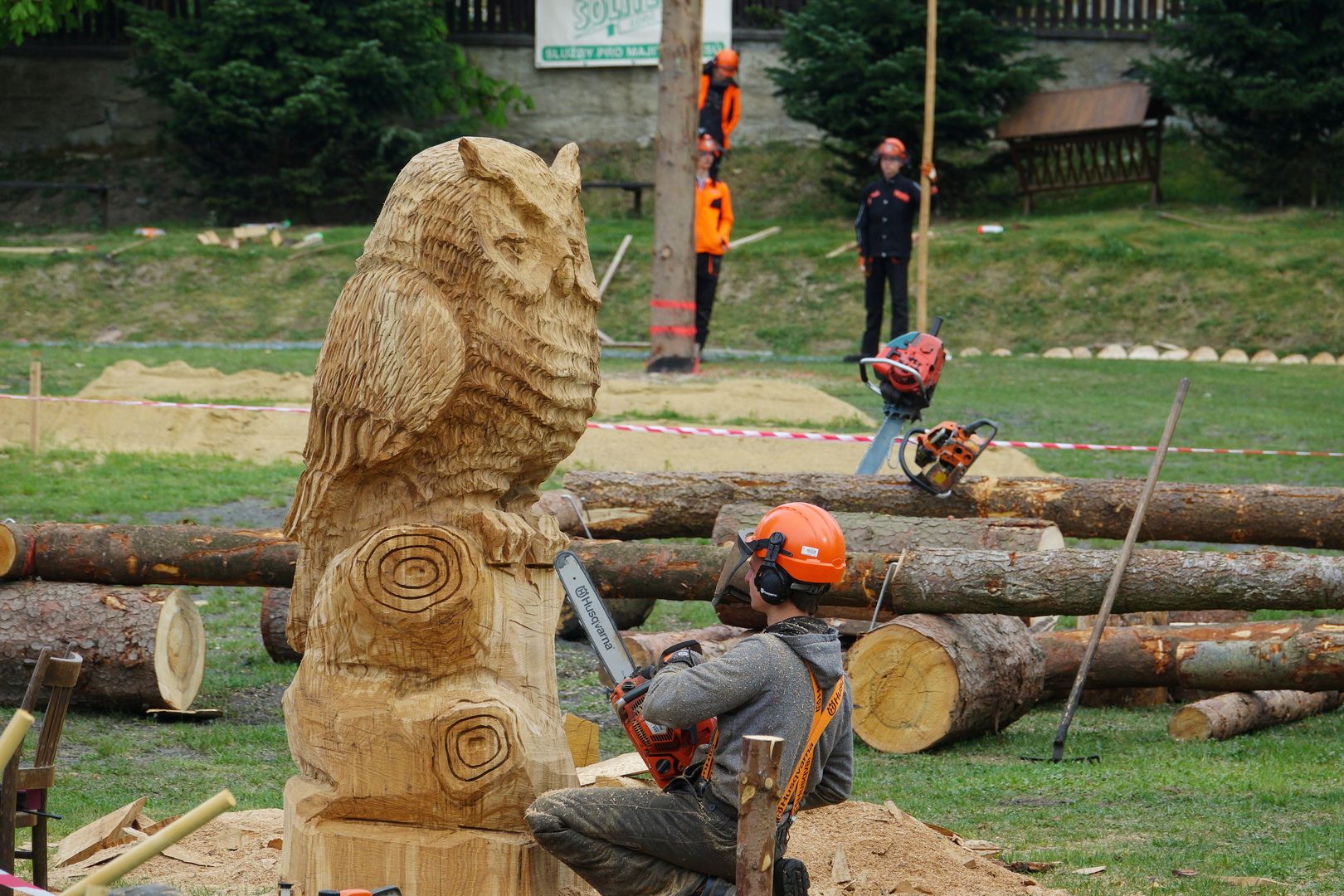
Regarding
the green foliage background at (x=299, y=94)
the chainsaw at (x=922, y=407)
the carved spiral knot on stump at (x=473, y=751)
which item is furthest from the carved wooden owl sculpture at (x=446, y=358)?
the green foliage background at (x=299, y=94)

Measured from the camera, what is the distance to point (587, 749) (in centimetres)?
574

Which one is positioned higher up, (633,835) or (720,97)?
(720,97)

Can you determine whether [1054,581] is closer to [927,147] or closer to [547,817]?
[547,817]

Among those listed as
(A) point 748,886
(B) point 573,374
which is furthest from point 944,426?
(A) point 748,886

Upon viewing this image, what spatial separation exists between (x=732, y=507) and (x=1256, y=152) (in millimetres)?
17023

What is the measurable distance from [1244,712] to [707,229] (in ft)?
35.1

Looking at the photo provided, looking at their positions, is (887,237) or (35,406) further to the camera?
(887,237)

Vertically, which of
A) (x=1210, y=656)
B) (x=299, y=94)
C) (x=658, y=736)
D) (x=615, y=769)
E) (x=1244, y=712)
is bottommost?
(x=1244, y=712)

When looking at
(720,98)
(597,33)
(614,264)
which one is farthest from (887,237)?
(597,33)

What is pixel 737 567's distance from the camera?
12.2 feet

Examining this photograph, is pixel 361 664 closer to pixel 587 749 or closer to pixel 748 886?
pixel 748 886

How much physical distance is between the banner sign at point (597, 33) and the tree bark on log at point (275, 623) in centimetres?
1946

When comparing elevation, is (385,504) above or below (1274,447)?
above

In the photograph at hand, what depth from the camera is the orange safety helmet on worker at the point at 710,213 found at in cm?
1686
